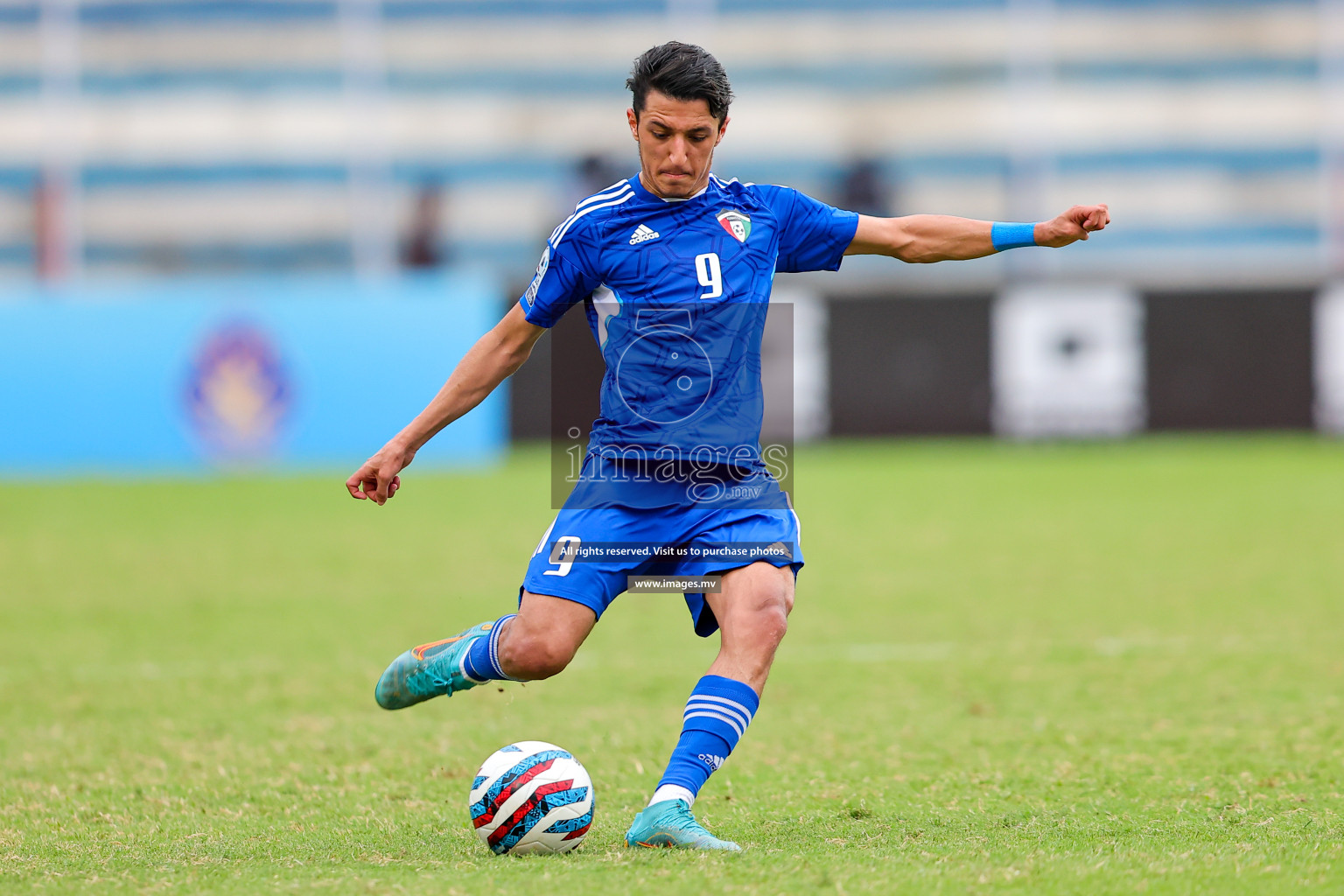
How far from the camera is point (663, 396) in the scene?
4.22 m

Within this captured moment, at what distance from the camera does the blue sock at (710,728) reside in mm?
3943

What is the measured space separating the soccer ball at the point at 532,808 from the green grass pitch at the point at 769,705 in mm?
81

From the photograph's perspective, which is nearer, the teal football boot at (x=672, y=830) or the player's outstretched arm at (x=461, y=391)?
the teal football boot at (x=672, y=830)

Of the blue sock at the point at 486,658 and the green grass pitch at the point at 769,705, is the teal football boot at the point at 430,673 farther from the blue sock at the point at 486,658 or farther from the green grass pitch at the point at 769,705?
the green grass pitch at the point at 769,705

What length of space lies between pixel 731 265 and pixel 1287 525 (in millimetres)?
7303

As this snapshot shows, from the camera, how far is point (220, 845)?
13.1ft

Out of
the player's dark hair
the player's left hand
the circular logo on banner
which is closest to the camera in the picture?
the player's dark hair

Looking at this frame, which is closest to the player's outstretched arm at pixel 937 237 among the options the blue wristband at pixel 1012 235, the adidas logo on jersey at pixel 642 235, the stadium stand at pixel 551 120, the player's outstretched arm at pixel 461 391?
the blue wristband at pixel 1012 235

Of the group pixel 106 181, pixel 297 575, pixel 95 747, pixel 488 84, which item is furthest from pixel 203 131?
pixel 95 747

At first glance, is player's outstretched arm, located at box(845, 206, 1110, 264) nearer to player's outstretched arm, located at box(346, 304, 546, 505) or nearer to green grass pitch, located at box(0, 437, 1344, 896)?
player's outstretched arm, located at box(346, 304, 546, 505)

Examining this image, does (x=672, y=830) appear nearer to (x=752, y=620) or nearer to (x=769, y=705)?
(x=752, y=620)

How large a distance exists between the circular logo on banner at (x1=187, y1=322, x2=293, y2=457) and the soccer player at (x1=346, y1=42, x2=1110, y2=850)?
10747mm

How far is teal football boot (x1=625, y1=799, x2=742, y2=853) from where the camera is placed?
376cm

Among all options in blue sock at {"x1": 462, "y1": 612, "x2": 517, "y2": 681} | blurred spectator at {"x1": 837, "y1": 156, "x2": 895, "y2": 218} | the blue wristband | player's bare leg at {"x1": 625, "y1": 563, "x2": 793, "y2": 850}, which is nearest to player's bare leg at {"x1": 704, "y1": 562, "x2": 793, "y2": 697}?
player's bare leg at {"x1": 625, "y1": 563, "x2": 793, "y2": 850}
